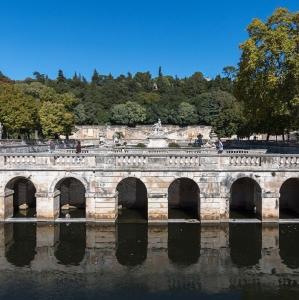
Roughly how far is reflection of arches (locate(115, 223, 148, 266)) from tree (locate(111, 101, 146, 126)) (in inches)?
3055

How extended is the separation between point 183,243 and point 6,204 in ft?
34.1

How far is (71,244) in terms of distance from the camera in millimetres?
21141

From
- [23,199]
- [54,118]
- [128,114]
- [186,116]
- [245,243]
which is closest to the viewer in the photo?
[245,243]

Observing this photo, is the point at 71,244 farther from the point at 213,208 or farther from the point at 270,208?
the point at 270,208

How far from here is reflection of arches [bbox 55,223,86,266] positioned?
19.2m

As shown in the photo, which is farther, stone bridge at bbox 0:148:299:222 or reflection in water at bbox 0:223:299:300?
stone bridge at bbox 0:148:299:222

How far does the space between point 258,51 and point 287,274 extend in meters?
20.1

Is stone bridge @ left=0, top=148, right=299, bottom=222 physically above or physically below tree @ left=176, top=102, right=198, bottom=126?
below

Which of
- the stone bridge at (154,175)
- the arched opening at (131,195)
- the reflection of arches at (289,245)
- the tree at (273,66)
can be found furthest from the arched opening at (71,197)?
the tree at (273,66)

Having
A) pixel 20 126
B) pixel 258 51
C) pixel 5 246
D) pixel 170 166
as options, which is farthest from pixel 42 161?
pixel 20 126

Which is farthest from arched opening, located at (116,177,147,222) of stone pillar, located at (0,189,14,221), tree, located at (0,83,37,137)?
tree, located at (0,83,37,137)

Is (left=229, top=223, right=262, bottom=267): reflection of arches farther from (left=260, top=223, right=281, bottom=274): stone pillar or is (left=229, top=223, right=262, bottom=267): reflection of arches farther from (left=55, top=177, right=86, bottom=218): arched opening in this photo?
(left=55, top=177, right=86, bottom=218): arched opening

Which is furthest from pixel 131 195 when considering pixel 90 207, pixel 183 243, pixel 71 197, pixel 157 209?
pixel 183 243

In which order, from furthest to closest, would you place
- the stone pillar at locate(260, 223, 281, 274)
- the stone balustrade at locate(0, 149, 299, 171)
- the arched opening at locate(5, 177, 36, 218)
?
the arched opening at locate(5, 177, 36, 218) → the stone balustrade at locate(0, 149, 299, 171) → the stone pillar at locate(260, 223, 281, 274)
